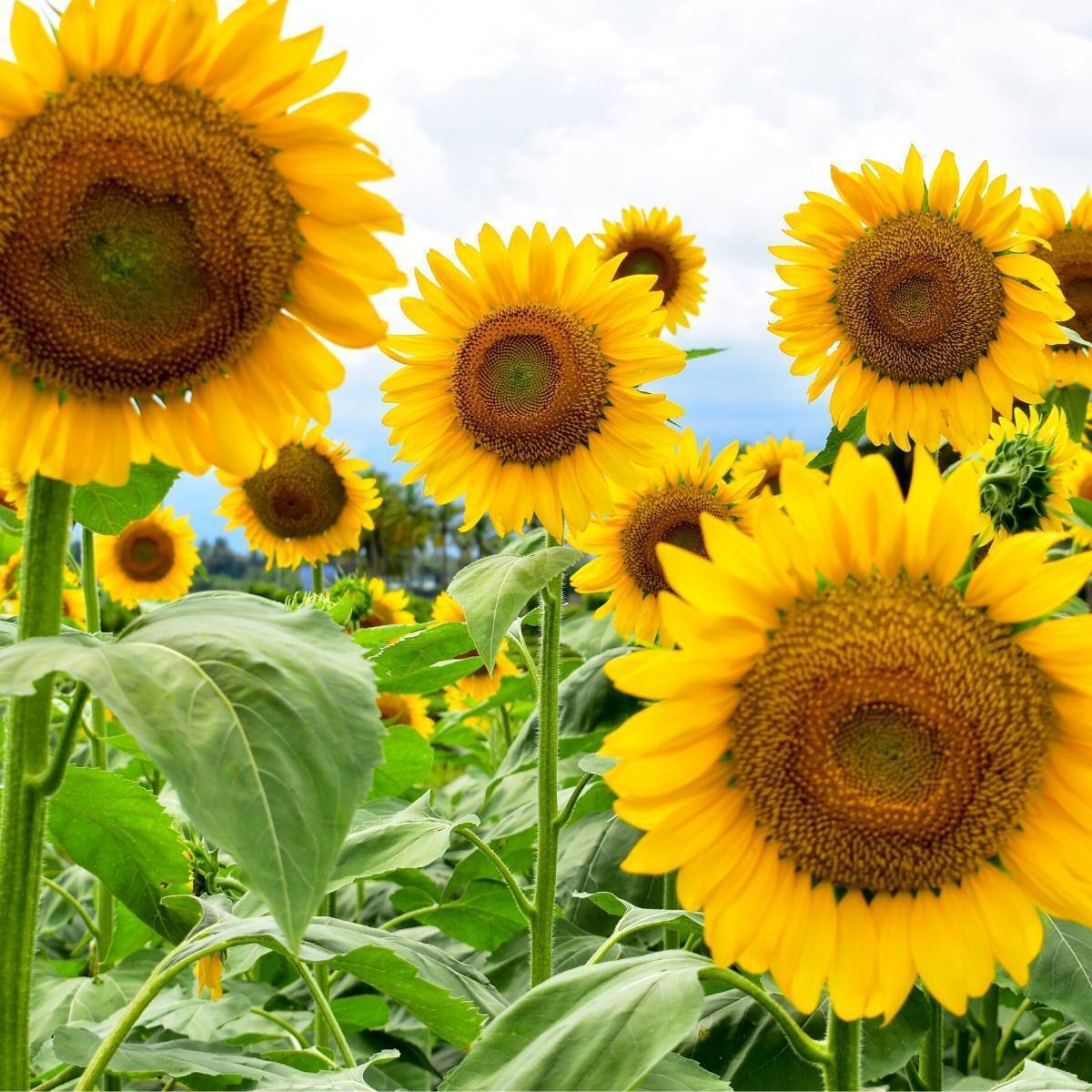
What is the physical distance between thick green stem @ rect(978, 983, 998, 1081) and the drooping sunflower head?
117 cm

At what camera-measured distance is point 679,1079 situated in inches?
62.1

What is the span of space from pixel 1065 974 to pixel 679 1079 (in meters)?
0.91

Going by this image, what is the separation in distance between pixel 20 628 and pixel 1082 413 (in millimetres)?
3672

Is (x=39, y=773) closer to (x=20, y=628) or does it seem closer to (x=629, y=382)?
(x=20, y=628)

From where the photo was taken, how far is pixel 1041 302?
337 cm

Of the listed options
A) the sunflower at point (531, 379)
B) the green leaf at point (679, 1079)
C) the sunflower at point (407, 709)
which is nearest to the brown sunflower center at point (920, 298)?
the sunflower at point (531, 379)

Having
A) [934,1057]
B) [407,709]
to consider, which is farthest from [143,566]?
[934,1057]

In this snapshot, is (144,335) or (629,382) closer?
(144,335)

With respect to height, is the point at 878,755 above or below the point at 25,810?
above

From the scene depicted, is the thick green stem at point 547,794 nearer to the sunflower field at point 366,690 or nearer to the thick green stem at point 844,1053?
the sunflower field at point 366,690

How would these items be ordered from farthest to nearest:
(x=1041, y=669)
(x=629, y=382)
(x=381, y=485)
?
(x=381, y=485)
(x=629, y=382)
(x=1041, y=669)

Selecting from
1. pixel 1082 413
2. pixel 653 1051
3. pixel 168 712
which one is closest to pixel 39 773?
pixel 168 712

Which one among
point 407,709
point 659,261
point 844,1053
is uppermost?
point 659,261

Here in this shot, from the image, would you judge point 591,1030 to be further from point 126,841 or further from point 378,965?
point 126,841
